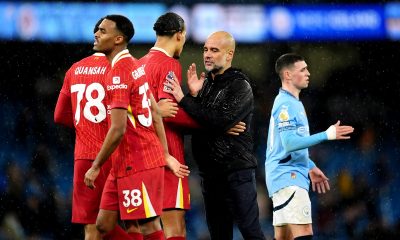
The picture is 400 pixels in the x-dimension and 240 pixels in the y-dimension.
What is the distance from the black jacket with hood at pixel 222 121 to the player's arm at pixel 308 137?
449 millimetres

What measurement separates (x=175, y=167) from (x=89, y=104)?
81 cm

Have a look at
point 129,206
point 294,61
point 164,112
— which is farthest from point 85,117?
point 294,61

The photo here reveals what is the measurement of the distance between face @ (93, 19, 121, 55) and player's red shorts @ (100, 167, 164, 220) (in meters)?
0.83

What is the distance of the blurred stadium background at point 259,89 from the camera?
9.88m

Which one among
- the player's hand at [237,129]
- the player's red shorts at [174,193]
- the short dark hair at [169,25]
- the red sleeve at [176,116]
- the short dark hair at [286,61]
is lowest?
the player's red shorts at [174,193]

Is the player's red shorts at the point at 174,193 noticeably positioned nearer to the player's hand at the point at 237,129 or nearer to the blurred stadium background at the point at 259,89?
the player's hand at the point at 237,129

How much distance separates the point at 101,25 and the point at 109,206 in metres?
1.16

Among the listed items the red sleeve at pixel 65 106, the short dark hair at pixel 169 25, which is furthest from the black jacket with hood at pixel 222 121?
the red sleeve at pixel 65 106

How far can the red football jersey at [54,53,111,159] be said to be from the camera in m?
5.71

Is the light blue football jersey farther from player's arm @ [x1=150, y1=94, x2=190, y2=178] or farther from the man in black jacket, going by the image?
player's arm @ [x1=150, y1=94, x2=190, y2=178]

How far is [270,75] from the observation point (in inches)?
407

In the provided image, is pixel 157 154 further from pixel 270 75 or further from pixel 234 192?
pixel 270 75

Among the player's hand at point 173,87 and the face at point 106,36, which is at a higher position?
the face at point 106,36

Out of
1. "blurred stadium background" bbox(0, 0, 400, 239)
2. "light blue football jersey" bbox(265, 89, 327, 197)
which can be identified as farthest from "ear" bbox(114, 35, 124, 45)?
"blurred stadium background" bbox(0, 0, 400, 239)
